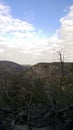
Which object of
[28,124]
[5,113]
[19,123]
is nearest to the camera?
[28,124]

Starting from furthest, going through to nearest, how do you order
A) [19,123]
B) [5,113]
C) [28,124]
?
1. [5,113]
2. [19,123]
3. [28,124]

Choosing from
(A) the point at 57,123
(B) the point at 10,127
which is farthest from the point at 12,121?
(A) the point at 57,123

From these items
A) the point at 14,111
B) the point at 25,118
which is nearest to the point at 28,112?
the point at 25,118

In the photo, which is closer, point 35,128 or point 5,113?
point 35,128

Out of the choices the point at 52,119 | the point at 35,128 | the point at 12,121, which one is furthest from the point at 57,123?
the point at 12,121

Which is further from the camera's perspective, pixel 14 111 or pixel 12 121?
pixel 14 111

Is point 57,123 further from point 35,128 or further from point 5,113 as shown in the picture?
point 5,113

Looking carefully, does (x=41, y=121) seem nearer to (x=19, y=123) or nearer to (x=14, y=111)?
(x=19, y=123)

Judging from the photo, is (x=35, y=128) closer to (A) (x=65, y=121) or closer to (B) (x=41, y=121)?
(B) (x=41, y=121)
